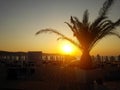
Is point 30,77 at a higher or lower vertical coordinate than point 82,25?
lower

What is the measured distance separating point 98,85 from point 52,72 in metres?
7.17

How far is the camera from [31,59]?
2853cm

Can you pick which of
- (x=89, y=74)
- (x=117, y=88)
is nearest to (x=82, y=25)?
(x=89, y=74)

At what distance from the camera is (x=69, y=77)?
17.0m

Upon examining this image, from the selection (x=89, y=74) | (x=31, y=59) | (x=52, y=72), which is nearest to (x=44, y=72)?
(x=52, y=72)

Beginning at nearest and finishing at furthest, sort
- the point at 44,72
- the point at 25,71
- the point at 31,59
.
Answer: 1. the point at 44,72
2. the point at 25,71
3. the point at 31,59

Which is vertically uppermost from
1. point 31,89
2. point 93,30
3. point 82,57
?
point 93,30

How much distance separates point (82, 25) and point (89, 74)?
3.31 m

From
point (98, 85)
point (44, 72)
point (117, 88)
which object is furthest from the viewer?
point (44, 72)

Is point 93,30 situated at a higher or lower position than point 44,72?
higher

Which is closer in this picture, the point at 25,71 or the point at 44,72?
the point at 44,72

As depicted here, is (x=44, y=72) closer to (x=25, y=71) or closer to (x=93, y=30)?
(x=25, y=71)

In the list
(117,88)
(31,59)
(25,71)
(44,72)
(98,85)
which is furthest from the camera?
(31,59)

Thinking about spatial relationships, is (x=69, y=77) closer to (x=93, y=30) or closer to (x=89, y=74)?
(x=89, y=74)
